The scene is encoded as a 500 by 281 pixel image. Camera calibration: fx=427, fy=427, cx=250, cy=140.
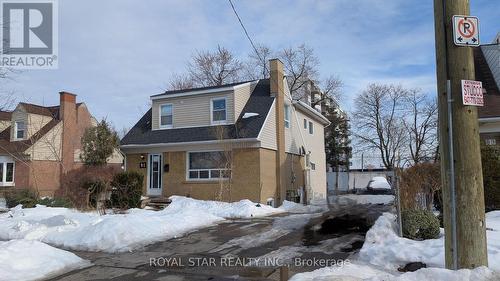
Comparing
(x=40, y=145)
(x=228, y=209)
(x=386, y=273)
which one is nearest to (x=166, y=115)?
(x=228, y=209)

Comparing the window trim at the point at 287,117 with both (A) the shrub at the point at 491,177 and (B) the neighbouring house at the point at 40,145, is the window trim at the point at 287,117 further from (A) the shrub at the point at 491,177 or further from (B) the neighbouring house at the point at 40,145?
(B) the neighbouring house at the point at 40,145

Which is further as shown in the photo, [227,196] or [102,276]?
[227,196]

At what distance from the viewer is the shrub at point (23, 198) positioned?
1821 centimetres

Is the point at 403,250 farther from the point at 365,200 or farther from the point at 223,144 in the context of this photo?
the point at 365,200

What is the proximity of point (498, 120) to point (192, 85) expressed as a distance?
114 ft

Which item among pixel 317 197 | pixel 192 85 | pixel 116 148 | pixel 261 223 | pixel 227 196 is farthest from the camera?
pixel 192 85

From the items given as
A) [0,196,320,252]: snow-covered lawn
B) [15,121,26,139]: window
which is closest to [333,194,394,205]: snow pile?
[0,196,320,252]: snow-covered lawn

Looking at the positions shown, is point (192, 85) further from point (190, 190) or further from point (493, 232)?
point (493, 232)

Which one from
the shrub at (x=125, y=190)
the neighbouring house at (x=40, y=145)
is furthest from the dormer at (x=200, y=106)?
the neighbouring house at (x=40, y=145)

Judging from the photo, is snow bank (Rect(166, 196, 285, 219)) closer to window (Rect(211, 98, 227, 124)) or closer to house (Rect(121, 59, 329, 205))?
house (Rect(121, 59, 329, 205))

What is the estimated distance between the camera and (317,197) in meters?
29.2

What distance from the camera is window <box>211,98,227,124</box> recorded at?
2256 centimetres

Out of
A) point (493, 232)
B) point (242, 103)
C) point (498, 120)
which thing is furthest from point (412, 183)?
point (242, 103)

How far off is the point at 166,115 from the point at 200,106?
2.39 m
